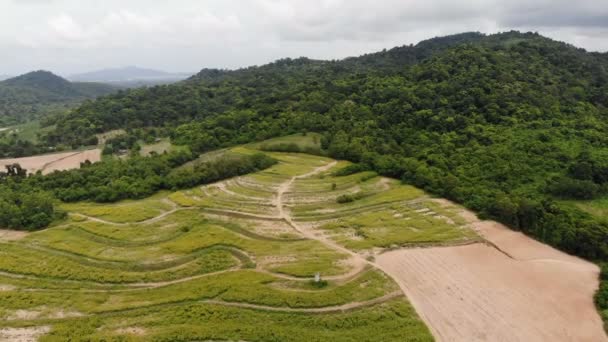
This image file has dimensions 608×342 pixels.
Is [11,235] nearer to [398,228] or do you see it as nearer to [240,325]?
[240,325]

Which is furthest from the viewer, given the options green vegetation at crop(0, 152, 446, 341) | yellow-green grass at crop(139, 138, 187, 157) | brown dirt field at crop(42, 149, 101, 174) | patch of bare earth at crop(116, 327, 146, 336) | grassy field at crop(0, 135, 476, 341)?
yellow-green grass at crop(139, 138, 187, 157)

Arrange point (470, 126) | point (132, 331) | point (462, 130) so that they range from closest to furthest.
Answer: point (132, 331), point (462, 130), point (470, 126)

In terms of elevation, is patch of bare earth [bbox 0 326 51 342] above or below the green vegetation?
below

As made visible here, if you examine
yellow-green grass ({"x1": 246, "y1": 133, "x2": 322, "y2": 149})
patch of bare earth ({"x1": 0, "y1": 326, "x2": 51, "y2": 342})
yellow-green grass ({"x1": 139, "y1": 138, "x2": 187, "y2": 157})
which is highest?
yellow-green grass ({"x1": 246, "y1": 133, "x2": 322, "y2": 149})

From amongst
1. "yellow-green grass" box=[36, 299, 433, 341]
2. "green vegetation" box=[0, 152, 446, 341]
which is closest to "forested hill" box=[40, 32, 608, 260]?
"green vegetation" box=[0, 152, 446, 341]

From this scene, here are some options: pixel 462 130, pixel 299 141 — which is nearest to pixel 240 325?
pixel 299 141

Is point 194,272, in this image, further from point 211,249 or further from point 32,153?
point 32,153

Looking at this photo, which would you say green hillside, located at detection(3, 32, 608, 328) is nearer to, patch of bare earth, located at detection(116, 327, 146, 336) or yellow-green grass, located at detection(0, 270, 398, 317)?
yellow-green grass, located at detection(0, 270, 398, 317)
